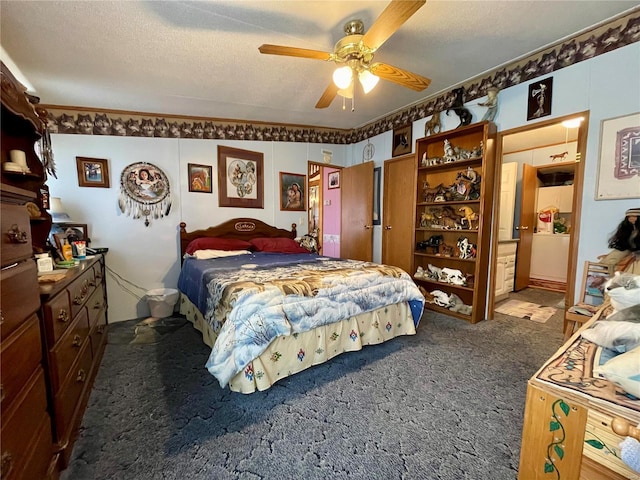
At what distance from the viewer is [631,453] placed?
20.9 inches

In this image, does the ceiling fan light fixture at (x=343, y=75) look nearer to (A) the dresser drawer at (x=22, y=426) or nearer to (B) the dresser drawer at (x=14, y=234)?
(B) the dresser drawer at (x=14, y=234)

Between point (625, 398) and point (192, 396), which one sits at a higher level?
point (625, 398)

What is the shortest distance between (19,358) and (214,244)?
2.58 metres

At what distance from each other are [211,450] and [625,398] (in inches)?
64.0

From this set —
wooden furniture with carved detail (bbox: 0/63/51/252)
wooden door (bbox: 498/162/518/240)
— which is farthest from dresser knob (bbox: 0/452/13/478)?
wooden door (bbox: 498/162/518/240)

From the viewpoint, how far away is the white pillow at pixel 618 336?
0.80 m

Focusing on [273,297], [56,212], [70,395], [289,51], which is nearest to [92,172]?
[56,212]

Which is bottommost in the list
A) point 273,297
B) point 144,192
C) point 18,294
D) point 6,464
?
point 6,464

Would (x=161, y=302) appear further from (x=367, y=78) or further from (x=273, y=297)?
(x=367, y=78)

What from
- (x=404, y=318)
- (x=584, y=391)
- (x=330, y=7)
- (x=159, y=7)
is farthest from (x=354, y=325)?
(x=159, y=7)

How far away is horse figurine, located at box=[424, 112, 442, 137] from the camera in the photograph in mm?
3430

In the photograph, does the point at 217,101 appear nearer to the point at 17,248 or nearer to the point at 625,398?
the point at 17,248

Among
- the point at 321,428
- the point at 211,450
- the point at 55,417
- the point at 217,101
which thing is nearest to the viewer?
the point at 55,417

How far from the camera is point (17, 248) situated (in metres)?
0.97
